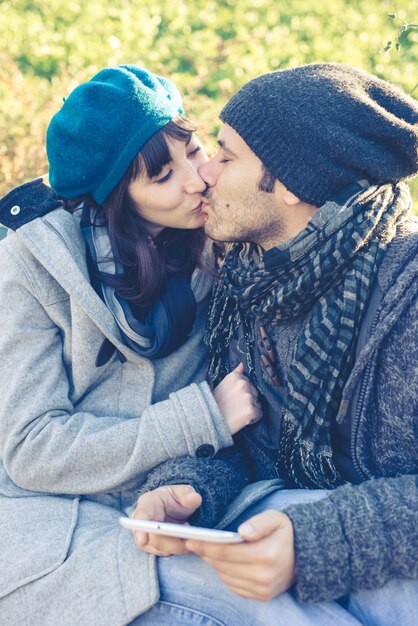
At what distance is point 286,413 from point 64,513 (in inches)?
32.1

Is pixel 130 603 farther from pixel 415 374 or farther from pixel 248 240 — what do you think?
pixel 248 240

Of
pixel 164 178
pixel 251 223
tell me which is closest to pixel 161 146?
pixel 164 178

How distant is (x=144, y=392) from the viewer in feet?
9.48

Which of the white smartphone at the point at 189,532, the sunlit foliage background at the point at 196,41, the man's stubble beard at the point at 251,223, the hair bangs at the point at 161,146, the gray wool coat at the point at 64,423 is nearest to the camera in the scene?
the white smartphone at the point at 189,532

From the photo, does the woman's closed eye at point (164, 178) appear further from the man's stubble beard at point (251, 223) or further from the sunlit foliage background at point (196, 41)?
the sunlit foliage background at point (196, 41)

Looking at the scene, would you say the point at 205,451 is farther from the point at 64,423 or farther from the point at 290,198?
the point at 290,198

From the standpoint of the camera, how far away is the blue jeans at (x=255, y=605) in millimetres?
2121

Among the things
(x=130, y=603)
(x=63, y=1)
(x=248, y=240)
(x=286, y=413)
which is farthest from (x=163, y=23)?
(x=130, y=603)

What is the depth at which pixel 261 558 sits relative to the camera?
2049 mm

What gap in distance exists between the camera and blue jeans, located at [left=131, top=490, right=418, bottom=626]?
6.96 ft

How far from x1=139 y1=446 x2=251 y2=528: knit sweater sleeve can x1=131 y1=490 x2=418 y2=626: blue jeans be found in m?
0.13

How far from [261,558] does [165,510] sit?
0.43m

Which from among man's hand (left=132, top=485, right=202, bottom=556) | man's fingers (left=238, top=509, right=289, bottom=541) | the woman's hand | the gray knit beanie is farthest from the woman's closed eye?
man's fingers (left=238, top=509, right=289, bottom=541)

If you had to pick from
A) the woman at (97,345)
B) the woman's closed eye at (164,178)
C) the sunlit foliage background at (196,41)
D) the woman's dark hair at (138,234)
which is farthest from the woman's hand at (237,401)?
the sunlit foliage background at (196,41)
